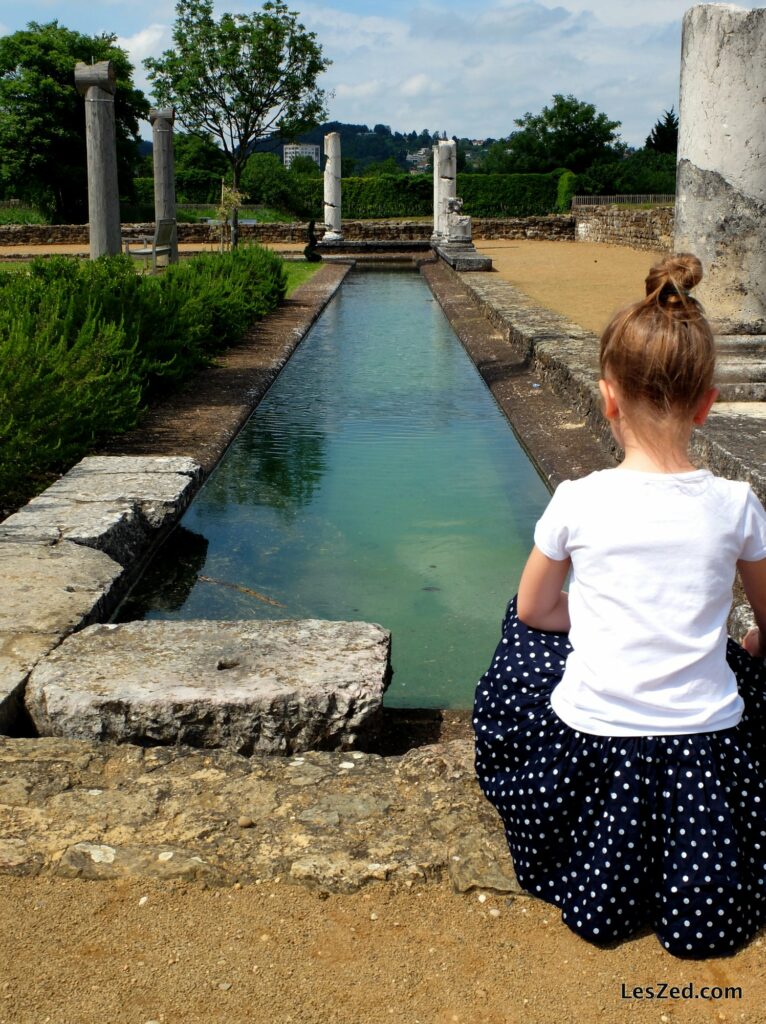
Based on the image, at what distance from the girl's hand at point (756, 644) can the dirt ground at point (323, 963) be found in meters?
0.53

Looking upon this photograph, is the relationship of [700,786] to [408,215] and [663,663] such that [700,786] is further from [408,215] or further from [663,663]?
[408,215]

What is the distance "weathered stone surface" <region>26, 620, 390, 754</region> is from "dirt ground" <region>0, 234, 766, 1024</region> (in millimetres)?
549

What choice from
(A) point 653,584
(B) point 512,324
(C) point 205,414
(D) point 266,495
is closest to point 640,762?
(A) point 653,584

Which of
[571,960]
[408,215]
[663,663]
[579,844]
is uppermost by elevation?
[408,215]

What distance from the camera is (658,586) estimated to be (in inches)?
70.8

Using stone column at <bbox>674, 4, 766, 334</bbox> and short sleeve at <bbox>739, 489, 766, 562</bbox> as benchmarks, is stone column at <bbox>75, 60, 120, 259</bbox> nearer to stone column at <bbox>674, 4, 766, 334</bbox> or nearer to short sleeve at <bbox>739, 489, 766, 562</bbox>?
stone column at <bbox>674, 4, 766, 334</bbox>

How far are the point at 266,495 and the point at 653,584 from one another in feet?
11.2

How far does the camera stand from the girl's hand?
2.03 meters

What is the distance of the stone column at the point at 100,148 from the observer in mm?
9203

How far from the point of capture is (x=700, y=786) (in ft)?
5.82

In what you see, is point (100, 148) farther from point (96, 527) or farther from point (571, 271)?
point (571, 271)

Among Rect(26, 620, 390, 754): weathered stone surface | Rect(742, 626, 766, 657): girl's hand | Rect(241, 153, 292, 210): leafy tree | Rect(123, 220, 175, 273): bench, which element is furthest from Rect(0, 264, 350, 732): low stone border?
Rect(241, 153, 292, 210): leafy tree

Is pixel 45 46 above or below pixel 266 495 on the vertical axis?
above

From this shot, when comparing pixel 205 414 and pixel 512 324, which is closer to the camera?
pixel 205 414
